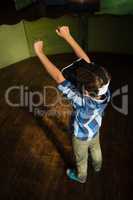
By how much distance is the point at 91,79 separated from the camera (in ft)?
6.25

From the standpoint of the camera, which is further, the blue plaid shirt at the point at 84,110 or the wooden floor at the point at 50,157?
the wooden floor at the point at 50,157

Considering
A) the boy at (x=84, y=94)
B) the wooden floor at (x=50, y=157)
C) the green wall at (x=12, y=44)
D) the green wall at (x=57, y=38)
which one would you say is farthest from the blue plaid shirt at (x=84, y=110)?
the green wall at (x=12, y=44)

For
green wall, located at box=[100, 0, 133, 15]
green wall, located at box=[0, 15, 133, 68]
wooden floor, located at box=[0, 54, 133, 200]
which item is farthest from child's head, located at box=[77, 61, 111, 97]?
green wall, located at box=[100, 0, 133, 15]

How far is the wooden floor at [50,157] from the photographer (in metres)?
2.67

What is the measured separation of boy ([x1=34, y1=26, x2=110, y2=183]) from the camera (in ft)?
6.30

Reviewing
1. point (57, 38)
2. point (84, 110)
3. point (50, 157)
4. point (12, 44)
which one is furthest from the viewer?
point (57, 38)

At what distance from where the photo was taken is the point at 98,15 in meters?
4.64

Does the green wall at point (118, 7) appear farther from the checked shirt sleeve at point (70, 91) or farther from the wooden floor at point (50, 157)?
the checked shirt sleeve at point (70, 91)

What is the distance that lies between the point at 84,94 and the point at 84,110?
0.50ft

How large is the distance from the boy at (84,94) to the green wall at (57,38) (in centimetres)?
265

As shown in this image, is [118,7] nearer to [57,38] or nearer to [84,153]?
[57,38]

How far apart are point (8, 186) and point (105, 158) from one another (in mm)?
1068

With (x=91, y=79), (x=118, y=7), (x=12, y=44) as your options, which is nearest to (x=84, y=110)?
(x=91, y=79)

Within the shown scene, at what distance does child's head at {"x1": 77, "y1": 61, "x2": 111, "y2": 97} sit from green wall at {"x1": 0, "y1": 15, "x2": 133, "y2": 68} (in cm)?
293
